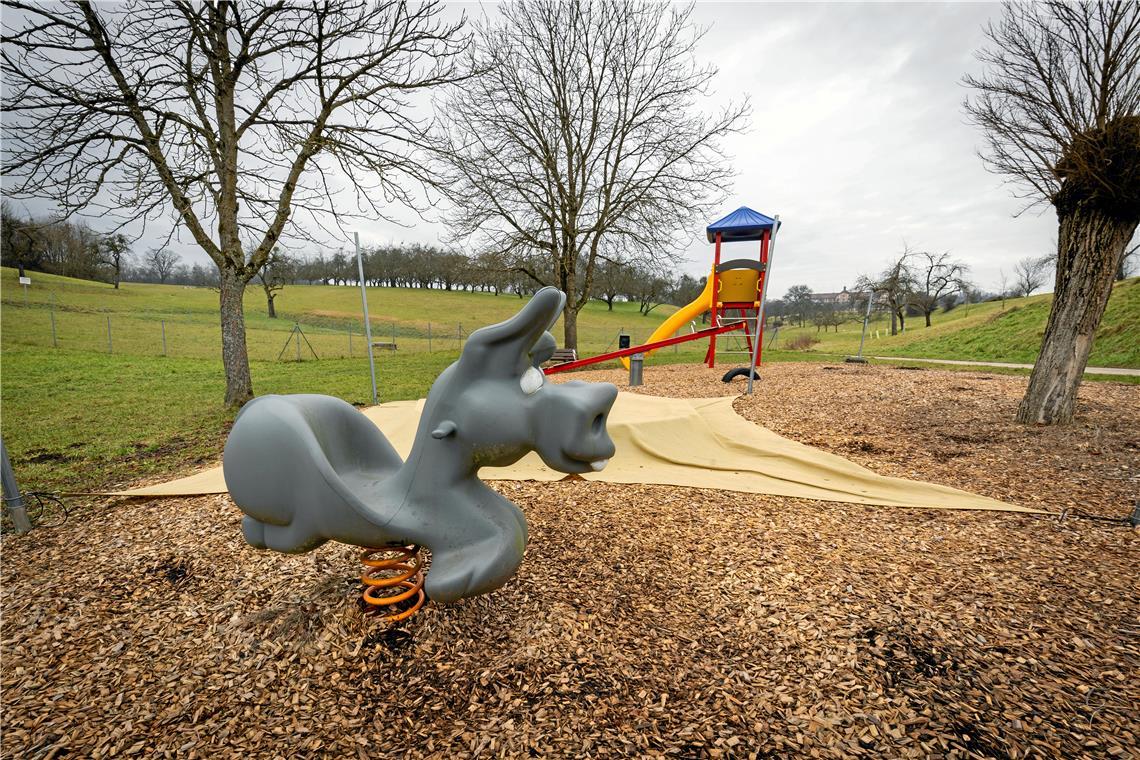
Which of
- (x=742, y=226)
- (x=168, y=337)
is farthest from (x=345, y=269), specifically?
(x=742, y=226)

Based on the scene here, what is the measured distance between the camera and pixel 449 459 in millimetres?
2021

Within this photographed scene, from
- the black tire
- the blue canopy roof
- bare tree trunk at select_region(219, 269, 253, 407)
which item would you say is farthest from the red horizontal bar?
bare tree trunk at select_region(219, 269, 253, 407)

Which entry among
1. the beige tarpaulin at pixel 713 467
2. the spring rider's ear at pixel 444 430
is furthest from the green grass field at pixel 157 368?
the spring rider's ear at pixel 444 430

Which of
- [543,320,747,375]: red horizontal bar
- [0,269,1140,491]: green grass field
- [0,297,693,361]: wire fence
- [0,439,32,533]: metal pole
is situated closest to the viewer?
[0,439,32,533]: metal pole

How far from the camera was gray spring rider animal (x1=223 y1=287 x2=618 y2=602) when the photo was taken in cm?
187

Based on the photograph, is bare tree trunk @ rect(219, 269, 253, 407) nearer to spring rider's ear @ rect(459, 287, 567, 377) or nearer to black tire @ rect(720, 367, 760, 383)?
spring rider's ear @ rect(459, 287, 567, 377)

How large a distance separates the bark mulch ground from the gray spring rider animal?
511 millimetres

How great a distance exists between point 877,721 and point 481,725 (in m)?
1.54

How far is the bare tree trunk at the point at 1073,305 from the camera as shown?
4.90 m

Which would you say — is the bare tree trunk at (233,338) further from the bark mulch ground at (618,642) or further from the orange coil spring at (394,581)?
the orange coil spring at (394,581)

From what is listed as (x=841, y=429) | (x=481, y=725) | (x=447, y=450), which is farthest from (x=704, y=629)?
(x=841, y=429)

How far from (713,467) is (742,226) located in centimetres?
631

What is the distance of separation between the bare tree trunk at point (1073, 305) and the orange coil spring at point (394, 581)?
274 inches

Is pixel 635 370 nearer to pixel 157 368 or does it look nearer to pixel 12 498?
pixel 12 498
